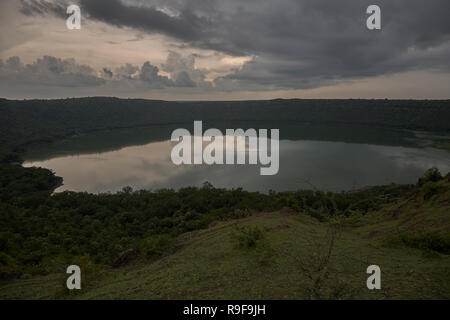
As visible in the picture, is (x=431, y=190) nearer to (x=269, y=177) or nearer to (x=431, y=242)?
(x=431, y=242)

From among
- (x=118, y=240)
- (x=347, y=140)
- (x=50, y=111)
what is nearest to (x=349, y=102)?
(x=347, y=140)

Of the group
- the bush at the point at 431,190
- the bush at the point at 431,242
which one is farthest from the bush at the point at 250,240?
the bush at the point at 431,190

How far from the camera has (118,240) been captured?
16031 mm

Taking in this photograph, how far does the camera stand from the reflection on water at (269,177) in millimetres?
37344

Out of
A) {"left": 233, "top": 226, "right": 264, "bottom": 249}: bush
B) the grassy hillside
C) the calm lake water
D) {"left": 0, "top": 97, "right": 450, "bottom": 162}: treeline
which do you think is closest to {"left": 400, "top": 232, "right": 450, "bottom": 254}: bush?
the grassy hillside

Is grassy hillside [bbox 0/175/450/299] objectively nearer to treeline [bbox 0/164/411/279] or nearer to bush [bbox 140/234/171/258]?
bush [bbox 140/234/171/258]

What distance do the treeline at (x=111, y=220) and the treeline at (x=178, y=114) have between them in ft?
137

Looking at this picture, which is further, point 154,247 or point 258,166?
point 258,166

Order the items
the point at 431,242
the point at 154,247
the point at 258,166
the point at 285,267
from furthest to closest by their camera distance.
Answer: the point at 258,166 < the point at 154,247 < the point at 431,242 < the point at 285,267

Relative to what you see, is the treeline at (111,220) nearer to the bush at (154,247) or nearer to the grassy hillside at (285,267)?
the bush at (154,247)

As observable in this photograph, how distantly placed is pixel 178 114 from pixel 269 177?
335ft

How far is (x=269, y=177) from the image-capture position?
39.5m

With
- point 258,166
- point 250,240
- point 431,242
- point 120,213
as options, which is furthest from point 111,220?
point 258,166
